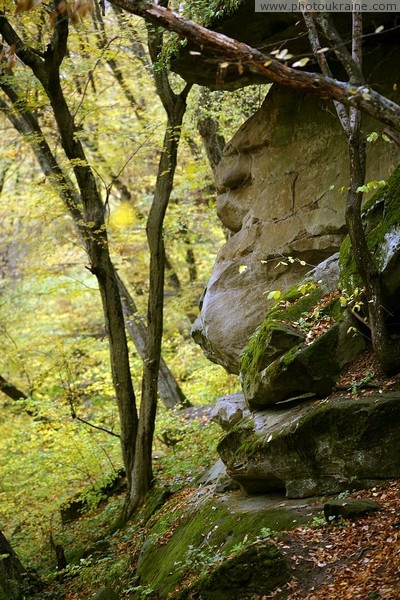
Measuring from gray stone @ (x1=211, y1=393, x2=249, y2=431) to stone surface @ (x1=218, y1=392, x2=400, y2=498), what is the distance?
1687 millimetres

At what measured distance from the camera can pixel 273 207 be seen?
9789 mm

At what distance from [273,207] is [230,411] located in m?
3.27

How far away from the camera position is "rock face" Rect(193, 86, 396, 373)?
29.8ft

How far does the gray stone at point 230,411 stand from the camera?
8.93 metres

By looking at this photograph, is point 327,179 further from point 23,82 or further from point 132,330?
point 132,330

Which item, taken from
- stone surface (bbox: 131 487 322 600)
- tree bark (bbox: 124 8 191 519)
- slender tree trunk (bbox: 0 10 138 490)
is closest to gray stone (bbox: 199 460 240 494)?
stone surface (bbox: 131 487 322 600)

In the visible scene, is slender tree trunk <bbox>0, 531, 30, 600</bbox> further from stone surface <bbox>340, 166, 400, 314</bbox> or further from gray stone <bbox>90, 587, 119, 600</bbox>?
stone surface <bbox>340, 166, 400, 314</bbox>

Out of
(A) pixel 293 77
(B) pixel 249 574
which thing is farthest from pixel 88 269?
(A) pixel 293 77

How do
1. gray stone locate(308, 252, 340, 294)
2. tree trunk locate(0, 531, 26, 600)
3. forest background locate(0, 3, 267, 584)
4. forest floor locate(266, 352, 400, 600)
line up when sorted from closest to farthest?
forest floor locate(266, 352, 400, 600) < gray stone locate(308, 252, 340, 294) < tree trunk locate(0, 531, 26, 600) < forest background locate(0, 3, 267, 584)

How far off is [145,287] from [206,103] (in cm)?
812

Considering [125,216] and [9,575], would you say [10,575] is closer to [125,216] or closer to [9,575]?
→ [9,575]

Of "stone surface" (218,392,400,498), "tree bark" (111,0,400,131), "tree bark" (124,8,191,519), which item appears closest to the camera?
"tree bark" (111,0,400,131)

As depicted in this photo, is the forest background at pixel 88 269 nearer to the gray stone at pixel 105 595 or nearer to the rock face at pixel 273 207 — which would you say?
the rock face at pixel 273 207

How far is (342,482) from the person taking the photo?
6055 mm
